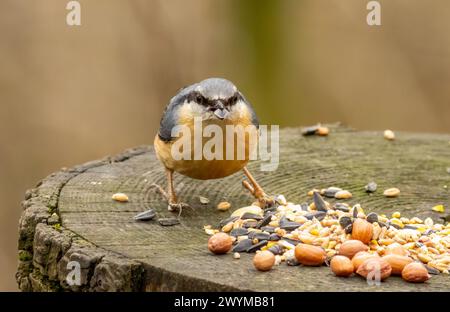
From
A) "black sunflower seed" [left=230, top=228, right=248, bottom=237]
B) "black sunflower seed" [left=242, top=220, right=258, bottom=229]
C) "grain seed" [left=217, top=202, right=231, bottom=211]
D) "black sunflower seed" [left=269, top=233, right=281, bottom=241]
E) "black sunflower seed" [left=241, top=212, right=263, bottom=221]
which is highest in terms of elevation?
"grain seed" [left=217, top=202, right=231, bottom=211]

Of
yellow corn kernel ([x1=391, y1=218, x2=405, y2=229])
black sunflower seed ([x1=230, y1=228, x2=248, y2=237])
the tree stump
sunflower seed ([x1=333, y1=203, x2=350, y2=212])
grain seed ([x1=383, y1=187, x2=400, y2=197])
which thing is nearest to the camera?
the tree stump

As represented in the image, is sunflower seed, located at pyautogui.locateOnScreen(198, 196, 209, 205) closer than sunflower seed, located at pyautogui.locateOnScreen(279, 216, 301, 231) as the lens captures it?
No

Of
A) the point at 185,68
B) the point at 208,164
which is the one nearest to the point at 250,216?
the point at 208,164

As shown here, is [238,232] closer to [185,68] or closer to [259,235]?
[259,235]

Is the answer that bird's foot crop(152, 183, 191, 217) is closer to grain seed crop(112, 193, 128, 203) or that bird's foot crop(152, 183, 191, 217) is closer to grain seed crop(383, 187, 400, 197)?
grain seed crop(112, 193, 128, 203)

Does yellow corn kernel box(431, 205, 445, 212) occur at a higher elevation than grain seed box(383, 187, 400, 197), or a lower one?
lower

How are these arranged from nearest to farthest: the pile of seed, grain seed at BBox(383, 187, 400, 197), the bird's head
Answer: the pile of seed
the bird's head
grain seed at BBox(383, 187, 400, 197)

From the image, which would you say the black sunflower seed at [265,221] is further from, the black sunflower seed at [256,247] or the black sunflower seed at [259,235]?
the black sunflower seed at [256,247]

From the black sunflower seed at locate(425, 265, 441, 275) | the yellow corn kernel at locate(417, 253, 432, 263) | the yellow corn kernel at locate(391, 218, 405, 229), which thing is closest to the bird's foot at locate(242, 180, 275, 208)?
the yellow corn kernel at locate(391, 218, 405, 229)
